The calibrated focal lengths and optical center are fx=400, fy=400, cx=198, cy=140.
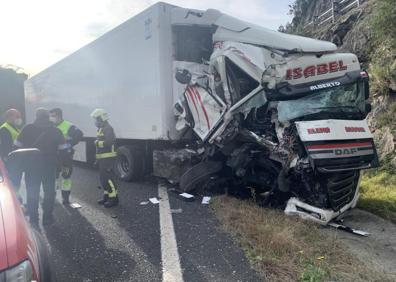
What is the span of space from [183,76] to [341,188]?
10.5 feet

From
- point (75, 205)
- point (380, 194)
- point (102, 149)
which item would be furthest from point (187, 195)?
point (380, 194)

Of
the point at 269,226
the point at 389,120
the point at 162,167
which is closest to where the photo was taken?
the point at 269,226

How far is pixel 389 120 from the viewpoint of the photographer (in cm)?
902

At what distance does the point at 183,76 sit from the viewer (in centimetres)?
692

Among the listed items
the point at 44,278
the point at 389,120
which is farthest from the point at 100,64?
the point at 44,278

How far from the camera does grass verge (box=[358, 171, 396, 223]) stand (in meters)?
5.90

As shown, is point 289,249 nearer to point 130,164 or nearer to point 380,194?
point 380,194

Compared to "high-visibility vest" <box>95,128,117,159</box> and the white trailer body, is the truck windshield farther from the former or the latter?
"high-visibility vest" <box>95,128,117,159</box>

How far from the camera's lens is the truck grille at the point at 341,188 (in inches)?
207

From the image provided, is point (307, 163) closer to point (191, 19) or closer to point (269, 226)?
point (269, 226)

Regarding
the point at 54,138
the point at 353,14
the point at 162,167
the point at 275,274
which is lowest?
the point at 275,274

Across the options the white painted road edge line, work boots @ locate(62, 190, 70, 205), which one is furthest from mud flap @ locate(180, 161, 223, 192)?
work boots @ locate(62, 190, 70, 205)

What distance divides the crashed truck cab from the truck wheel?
1.78 metres

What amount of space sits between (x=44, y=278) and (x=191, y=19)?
5.53 meters
